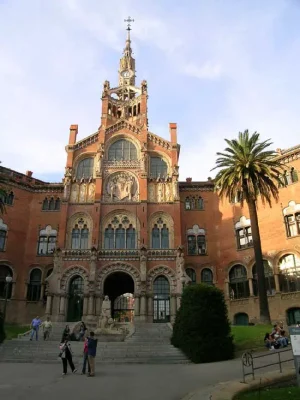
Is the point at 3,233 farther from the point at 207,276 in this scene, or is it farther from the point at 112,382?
the point at 112,382

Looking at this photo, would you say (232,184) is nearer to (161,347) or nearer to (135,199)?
(135,199)

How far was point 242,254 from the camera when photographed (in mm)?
Answer: 40438

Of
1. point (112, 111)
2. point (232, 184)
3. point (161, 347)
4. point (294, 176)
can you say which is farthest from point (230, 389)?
point (112, 111)

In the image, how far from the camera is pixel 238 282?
40219mm

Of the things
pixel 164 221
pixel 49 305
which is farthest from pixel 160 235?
pixel 49 305

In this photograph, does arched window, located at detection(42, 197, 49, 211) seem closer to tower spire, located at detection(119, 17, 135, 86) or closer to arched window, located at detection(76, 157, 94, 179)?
arched window, located at detection(76, 157, 94, 179)

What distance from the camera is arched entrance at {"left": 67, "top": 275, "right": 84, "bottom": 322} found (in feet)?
123

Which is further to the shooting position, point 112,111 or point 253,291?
point 112,111

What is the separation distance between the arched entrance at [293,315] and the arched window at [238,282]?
479 cm

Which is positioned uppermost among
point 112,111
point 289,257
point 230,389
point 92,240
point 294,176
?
point 112,111

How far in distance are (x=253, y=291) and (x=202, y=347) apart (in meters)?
19.9

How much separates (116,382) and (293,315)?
26.2 m

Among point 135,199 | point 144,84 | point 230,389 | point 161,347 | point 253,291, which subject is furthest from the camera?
point 144,84

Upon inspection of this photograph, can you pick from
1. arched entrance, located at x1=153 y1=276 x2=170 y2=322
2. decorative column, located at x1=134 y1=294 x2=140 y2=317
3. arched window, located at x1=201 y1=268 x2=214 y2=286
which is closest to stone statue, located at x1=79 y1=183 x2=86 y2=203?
arched entrance, located at x1=153 y1=276 x2=170 y2=322
